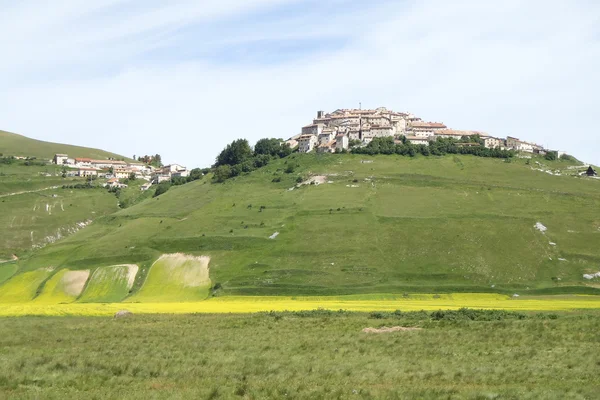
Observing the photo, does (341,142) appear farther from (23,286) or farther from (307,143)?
(23,286)

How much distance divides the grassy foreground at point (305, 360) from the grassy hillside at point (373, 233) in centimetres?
4370

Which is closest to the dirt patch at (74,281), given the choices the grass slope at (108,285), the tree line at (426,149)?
the grass slope at (108,285)

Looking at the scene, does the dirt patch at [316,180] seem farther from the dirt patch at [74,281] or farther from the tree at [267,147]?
the dirt patch at [74,281]

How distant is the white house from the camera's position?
194625 mm

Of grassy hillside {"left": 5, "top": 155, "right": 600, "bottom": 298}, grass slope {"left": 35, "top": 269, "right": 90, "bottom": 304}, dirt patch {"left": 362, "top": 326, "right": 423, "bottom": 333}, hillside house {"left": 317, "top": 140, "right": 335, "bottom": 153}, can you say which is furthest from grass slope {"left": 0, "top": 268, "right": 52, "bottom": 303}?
hillside house {"left": 317, "top": 140, "right": 335, "bottom": 153}

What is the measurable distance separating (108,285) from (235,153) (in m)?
99.7

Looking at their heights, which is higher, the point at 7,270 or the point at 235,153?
the point at 235,153

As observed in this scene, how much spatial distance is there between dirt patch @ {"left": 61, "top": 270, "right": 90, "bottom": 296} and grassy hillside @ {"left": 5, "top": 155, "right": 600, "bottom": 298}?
296cm

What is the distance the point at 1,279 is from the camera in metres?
109

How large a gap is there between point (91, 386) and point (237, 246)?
82204 millimetres

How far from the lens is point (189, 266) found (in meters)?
100

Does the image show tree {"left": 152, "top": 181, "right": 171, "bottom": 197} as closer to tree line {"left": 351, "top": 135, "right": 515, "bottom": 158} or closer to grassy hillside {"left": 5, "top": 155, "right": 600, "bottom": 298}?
grassy hillside {"left": 5, "top": 155, "right": 600, "bottom": 298}

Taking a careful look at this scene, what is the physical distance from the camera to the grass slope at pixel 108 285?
90.7 meters

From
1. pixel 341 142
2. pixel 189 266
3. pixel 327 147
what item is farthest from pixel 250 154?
pixel 189 266
